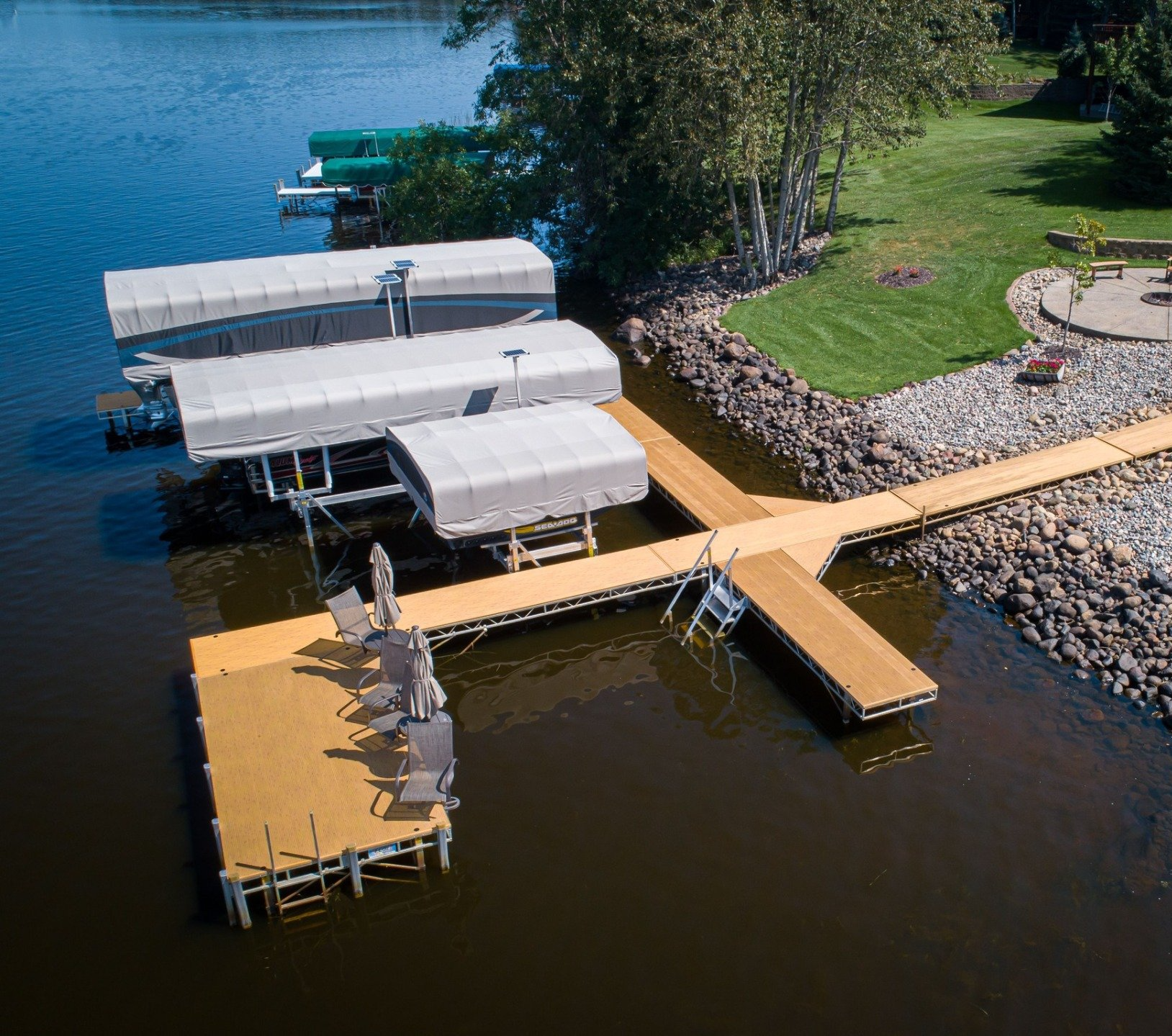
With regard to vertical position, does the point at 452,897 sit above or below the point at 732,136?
→ below

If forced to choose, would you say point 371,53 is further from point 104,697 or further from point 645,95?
point 104,697

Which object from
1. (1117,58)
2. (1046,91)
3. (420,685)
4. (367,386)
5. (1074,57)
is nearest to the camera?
(420,685)

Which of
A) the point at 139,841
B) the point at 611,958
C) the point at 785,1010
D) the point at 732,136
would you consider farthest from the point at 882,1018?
the point at 732,136

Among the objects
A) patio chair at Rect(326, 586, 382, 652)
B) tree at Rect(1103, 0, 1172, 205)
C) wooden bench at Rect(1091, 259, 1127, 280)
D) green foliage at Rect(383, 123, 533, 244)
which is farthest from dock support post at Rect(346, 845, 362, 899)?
tree at Rect(1103, 0, 1172, 205)

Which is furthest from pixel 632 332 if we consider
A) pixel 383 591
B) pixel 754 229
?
pixel 383 591

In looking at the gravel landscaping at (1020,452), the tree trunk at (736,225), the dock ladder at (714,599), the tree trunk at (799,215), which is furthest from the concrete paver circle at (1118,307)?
the dock ladder at (714,599)

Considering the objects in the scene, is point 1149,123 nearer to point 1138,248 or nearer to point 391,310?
point 1138,248

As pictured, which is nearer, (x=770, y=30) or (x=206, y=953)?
(x=206, y=953)

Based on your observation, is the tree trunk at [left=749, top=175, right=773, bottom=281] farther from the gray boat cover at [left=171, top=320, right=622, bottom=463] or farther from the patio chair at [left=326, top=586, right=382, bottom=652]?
the patio chair at [left=326, top=586, right=382, bottom=652]
